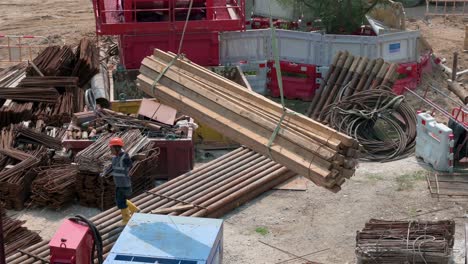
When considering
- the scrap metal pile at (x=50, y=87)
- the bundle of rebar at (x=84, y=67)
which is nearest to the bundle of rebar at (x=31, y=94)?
the scrap metal pile at (x=50, y=87)

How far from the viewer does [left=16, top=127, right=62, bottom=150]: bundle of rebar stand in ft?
53.3

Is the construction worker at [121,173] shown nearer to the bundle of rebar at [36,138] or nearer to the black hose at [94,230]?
the black hose at [94,230]

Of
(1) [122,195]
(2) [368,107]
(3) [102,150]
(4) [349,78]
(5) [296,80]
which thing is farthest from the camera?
(5) [296,80]

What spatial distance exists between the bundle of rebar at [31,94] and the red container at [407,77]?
8808 millimetres

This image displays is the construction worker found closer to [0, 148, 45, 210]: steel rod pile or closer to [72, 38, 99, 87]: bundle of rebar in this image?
[0, 148, 45, 210]: steel rod pile

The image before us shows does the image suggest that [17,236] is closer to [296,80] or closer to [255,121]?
[255,121]

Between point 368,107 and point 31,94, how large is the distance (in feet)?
26.5

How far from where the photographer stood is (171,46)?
1947cm

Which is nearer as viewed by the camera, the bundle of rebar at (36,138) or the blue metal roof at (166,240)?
the blue metal roof at (166,240)

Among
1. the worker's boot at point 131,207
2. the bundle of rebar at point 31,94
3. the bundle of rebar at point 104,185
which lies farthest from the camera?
the bundle of rebar at point 31,94

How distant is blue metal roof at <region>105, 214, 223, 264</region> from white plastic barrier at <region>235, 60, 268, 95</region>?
1018 cm

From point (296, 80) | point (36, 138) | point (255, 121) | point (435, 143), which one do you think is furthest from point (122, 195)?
point (296, 80)

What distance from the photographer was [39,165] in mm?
15398

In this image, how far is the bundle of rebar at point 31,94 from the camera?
18344 millimetres
